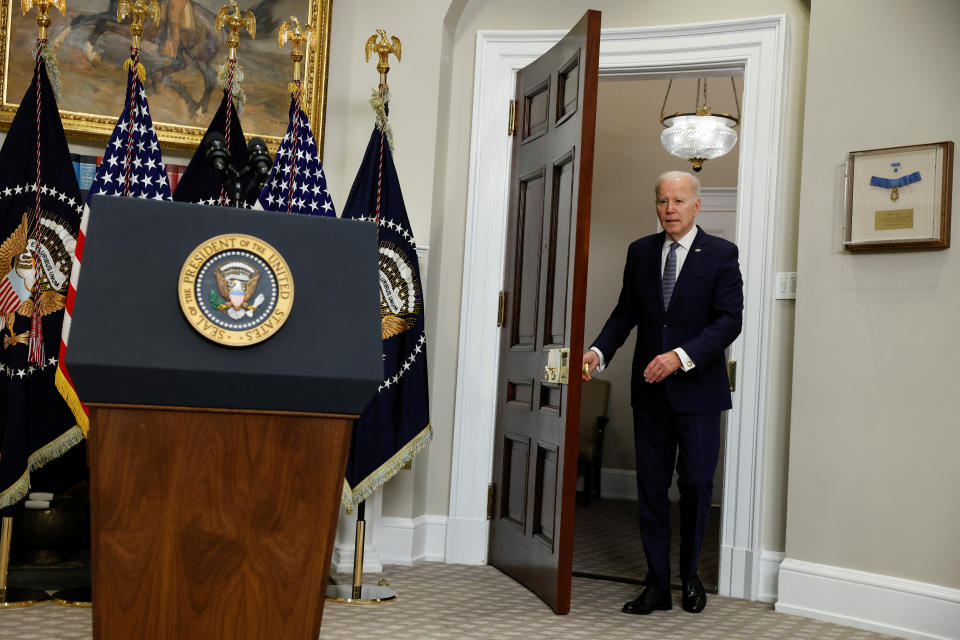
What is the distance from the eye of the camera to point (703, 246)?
3752 millimetres

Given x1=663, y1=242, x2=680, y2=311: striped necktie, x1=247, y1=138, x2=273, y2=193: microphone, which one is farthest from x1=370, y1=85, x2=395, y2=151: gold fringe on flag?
x1=663, y1=242, x2=680, y2=311: striped necktie

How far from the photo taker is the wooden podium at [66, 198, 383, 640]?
1.89 m

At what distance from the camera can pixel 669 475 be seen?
3.81 meters

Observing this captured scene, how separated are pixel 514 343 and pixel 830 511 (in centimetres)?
155

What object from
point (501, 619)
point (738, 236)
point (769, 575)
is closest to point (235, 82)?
point (738, 236)

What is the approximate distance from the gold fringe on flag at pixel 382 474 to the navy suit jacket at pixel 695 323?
85cm

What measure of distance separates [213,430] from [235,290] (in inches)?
11.5

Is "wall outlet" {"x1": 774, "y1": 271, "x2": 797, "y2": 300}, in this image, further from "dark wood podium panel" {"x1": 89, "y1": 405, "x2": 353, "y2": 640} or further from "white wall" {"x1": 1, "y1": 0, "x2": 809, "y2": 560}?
"dark wood podium panel" {"x1": 89, "y1": 405, "x2": 353, "y2": 640}

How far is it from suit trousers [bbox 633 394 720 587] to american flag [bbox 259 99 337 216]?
157 centimetres

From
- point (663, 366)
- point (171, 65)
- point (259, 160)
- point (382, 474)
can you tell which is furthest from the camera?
point (171, 65)

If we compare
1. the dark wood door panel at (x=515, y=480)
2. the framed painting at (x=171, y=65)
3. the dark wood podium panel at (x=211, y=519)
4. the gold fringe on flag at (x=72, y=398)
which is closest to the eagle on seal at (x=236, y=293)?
the dark wood podium panel at (x=211, y=519)

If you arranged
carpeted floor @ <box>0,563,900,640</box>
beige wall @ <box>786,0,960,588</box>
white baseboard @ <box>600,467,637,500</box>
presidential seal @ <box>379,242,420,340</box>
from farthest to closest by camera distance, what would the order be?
white baseboard @ <box>600,467,637,500</box>
presidential seal @ <box>379,242,420,340</box>
beige wall @ <box>786,0,960,588</box>
carpeted floor @ <box>0,563,900,640</box>

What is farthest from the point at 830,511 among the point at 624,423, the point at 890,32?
the point at 624,423

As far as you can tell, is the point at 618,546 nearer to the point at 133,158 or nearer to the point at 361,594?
the point at 361,594
